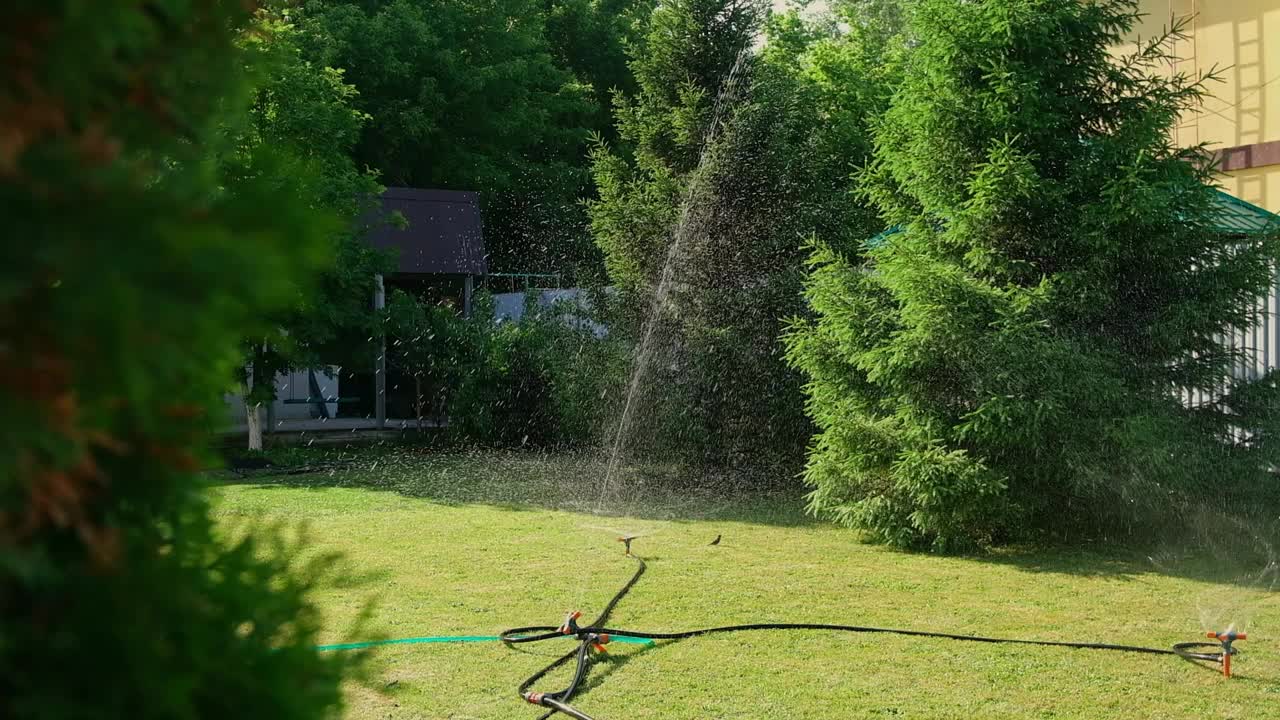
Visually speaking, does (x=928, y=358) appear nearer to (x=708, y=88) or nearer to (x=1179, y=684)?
(x=1179, y=684)

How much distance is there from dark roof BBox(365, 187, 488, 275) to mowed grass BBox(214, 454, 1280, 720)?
10.3 meters

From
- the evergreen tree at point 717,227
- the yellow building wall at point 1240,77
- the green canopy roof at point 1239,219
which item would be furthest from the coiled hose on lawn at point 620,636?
the yellow building wall at point 1240,77

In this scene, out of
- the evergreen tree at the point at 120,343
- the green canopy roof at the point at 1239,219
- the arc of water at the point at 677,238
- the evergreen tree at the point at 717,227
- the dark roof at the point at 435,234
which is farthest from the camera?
the dark roof at the point at 435,234

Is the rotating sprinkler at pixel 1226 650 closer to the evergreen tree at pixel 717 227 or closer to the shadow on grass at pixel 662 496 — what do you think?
the shadow on grass at pixel 662 496

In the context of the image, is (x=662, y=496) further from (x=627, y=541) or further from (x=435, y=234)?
(x=435, y=234)

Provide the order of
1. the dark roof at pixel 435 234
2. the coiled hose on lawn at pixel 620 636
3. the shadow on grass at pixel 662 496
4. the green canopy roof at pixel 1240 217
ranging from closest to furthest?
1. the coiled hose on lawn at pixel 620 636
2. the shadow on grass at pixel 662 496
3. the green canopy roof at pixel 1240 217
4. the dark roof at pixel 435 234

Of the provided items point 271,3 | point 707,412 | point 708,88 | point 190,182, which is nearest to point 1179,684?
point 271,3

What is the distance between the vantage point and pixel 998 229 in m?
9.60

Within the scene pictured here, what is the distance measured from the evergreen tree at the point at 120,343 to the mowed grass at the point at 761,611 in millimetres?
933

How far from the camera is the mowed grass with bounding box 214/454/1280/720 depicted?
5.07 m

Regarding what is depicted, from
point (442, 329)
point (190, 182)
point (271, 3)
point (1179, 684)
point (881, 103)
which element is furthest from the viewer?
point (881, 103)

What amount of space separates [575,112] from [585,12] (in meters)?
3.22

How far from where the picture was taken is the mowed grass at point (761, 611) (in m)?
5.07

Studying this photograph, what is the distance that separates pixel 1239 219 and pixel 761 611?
669 cm
